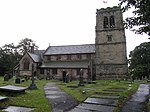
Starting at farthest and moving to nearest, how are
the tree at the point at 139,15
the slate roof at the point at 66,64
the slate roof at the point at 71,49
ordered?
the slate roof at the point at 71,49
the slate roof at the point at 66,64
the tree at the point at 139,15

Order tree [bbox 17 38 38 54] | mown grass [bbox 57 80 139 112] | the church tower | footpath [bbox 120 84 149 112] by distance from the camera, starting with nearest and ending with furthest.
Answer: footpath [bbox 120 84 149 112], mown grass [bbox 57 80 139 112], the church tower, tree [bbox 17 38 38 54]

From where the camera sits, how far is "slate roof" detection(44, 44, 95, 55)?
45944 millimetres

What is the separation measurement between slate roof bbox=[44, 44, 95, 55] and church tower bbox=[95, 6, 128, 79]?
11.3 ft

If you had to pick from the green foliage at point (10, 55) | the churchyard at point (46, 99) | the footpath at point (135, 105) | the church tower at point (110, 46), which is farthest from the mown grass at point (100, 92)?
the green foliage at point (10, 55)

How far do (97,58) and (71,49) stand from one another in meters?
8.91

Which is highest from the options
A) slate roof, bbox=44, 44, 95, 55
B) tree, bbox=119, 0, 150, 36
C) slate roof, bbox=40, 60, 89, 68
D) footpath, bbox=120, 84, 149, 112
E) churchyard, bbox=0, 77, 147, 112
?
slate roof, bbox=44, 44, 95, 55

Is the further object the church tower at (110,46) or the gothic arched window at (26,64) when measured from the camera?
the gothic arched window at (26,64)

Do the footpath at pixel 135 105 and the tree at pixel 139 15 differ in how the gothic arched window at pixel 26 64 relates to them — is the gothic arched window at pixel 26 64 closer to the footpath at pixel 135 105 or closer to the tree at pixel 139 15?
the footpath at pixel 135 105

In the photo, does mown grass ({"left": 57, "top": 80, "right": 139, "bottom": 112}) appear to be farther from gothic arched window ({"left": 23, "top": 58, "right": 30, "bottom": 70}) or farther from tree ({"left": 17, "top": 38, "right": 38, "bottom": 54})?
tree ({"left": 17, "top": 38, "right": 38, "bottom": 54})

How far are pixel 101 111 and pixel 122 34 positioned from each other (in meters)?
34.6

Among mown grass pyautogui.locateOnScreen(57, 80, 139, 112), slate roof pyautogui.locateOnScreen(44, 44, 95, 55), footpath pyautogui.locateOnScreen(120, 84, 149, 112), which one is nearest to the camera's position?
footpath pyautogui.locateOnScreen(120, 84, 149, 112)

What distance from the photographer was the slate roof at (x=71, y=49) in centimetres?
4594

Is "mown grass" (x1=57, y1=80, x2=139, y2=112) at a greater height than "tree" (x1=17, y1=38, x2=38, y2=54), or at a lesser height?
lesser

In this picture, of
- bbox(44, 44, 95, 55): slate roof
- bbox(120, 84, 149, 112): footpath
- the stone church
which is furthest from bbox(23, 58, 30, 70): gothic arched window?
bbox(120, 84, 149, 112): footpath
